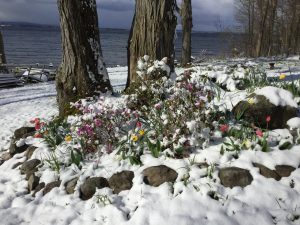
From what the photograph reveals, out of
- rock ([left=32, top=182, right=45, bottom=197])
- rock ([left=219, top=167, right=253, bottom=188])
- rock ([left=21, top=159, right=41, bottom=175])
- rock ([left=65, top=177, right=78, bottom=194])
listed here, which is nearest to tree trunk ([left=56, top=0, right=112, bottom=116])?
rock ([left=21, top=159, right=41, bottom=175])

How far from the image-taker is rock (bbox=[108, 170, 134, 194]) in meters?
3.95

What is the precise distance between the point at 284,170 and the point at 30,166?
11.8 ft

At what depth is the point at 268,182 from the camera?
3.60 m

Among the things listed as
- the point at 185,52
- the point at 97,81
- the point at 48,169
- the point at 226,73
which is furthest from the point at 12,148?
the point at 185,52

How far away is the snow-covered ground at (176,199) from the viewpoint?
3.29 m

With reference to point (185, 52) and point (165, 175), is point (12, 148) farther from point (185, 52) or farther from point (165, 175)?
point (185, 52)

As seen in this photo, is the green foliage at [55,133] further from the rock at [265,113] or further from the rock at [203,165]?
the rock at [265,113]

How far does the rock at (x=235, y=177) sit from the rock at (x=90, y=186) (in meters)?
1.50

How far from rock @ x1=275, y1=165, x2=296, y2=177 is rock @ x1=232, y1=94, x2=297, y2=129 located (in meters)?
0.76

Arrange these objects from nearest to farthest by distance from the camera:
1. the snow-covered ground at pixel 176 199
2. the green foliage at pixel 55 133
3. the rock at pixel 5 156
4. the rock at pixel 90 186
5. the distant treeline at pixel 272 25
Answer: the snow-covered ground at pixel 176 199 → the rock at pixel 90 186 → the green foliage at pixel 55 133 → the rock at pixel 5 156 → the distant treeline at pixel 272 25

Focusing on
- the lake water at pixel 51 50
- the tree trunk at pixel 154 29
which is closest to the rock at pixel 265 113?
the tree trunk at pixel 154 29

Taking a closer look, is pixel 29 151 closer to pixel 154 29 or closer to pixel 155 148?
pixel 155 148

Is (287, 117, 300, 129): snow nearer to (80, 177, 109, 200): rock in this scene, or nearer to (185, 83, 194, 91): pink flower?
(185, 83, 194, 91): pink flower

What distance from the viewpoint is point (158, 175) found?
3916 mm
